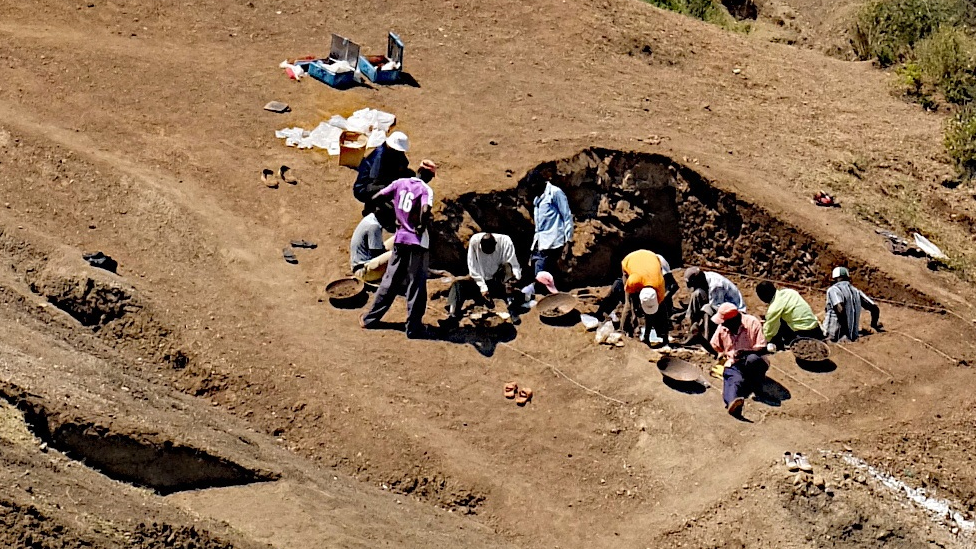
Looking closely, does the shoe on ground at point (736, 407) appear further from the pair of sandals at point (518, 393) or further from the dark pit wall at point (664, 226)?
the dark pit wall at point (664, 226)

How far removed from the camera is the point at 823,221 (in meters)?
12.4

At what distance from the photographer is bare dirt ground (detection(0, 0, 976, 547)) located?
293 inches

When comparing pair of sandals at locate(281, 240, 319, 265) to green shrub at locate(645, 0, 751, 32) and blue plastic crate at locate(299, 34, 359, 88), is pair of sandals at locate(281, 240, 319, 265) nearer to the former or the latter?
blue plastic crate at locate(299, 34, 359, 88)

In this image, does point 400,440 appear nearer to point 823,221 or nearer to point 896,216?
point 823,221

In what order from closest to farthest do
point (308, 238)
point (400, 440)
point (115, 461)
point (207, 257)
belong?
point (115, 461), point (400, 440), point (207, 257), point (308, 238)

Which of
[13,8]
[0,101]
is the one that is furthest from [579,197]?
[13,8]

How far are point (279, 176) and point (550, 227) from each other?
110 inches

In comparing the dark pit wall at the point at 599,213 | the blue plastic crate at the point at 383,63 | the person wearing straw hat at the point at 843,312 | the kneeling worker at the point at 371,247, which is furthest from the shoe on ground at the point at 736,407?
the blue plastic crate at the point at 383,63

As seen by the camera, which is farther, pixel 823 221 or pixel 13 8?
pixel 13 8

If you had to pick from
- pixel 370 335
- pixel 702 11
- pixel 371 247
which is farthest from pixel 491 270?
pixel 702 11

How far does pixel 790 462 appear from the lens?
8.98 meters

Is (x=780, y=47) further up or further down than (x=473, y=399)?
further up

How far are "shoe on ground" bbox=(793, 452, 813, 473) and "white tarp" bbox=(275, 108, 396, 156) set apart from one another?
539cm

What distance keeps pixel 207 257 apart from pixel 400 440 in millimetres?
2749
